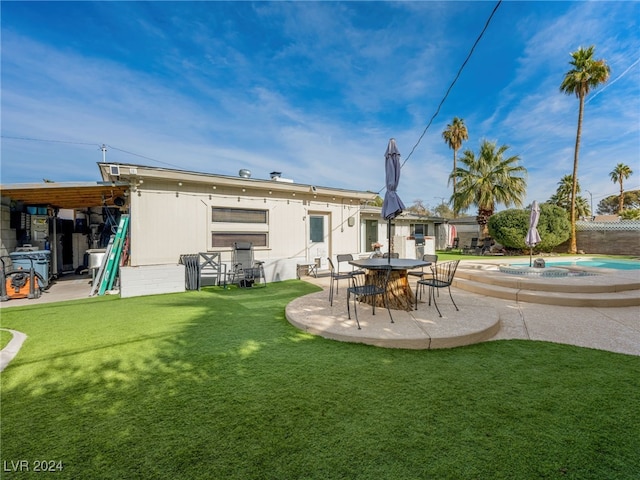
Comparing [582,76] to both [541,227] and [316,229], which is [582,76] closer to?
[541,227]

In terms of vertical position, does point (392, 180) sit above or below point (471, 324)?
above

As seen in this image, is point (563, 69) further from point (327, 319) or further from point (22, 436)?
point (22, 436)

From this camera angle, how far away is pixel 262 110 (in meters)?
13.4

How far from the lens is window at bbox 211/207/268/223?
767cm

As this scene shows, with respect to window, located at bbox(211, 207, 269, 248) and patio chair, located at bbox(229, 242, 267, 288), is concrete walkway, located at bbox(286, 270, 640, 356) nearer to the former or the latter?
patio chair, located at bbox(229, 242, 267, 288)

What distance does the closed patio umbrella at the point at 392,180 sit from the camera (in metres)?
4.87

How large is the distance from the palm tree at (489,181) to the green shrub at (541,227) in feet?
3.05

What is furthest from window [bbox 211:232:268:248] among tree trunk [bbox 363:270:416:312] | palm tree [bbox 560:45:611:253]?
palm tree [bbox 560:45:611:253]

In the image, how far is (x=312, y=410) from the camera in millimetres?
2074

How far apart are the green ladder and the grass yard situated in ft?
11.2

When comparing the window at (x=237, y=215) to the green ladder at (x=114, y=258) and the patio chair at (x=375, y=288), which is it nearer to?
the green ladder at (x=114, y=258)

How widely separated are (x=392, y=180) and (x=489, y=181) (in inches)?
574

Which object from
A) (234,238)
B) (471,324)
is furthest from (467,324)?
(234,238)

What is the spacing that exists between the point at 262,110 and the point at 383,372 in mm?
13710
